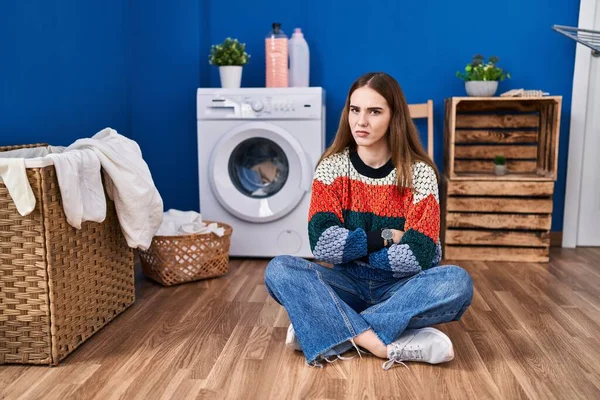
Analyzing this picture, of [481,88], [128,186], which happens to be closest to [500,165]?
[481,88]

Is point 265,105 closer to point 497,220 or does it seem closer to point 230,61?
point 230,61

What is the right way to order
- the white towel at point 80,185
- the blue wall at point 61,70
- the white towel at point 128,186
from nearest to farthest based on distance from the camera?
the white towel at point 80,185 < the white towel at point 128,186 < the blue wall at point 61,70

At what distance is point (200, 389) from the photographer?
151cm

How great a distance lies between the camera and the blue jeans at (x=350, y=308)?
65.4 inches

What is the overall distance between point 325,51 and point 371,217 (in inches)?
62.9

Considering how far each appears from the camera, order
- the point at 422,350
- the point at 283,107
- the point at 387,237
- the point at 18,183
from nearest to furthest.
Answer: the point at 18,183
the point at 422,350
the point at 387,237
the point at 283,107

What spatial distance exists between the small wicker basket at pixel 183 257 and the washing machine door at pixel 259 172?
1.00 ft

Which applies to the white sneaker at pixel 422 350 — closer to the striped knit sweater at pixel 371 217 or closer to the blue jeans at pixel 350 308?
the blue jeans at pixel 350 308

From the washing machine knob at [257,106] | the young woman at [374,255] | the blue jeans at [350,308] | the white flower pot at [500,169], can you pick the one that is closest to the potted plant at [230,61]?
the washing machine knob at [257,106]

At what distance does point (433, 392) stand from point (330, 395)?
0.25m

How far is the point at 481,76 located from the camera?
293 centimetres

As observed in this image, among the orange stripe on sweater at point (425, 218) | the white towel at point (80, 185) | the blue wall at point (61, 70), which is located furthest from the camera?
the blue wall at point (61, 70)

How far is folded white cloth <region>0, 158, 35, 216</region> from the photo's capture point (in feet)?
5.04

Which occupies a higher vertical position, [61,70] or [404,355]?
[61,70]
